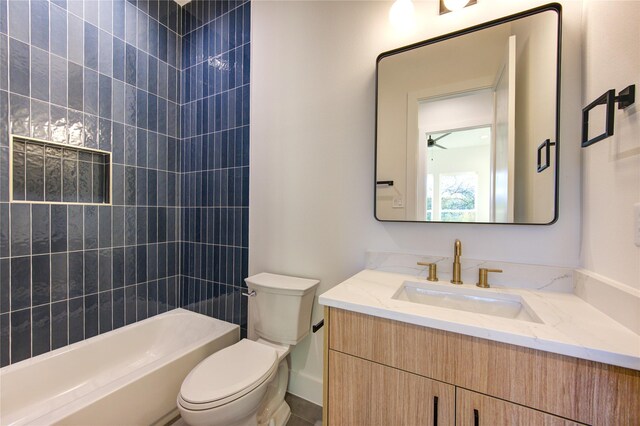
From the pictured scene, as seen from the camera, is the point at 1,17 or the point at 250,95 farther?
the point at 250,95

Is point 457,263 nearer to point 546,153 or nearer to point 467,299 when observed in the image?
point 467,299

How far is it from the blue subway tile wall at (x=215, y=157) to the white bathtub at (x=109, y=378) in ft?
0.95

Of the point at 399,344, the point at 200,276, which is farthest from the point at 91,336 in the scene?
the point at 399,344

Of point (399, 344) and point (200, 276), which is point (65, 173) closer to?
point (200, 276)

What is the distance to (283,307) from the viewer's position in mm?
1475

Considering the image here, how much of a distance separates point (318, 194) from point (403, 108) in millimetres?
664

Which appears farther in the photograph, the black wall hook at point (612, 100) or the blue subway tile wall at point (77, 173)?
the blue subway tile wall at point (77, 173)

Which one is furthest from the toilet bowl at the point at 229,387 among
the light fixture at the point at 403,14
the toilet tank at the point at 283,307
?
the light fixture at the point at 403,14

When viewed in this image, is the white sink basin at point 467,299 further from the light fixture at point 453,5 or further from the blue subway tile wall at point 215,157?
the light fixture at point 453,5

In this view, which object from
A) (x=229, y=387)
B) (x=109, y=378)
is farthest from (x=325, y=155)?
(x=109, y=378)

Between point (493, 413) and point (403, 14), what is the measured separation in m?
1.65

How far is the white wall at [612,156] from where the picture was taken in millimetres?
732

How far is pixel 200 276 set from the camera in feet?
6.95

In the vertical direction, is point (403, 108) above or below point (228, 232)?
above
